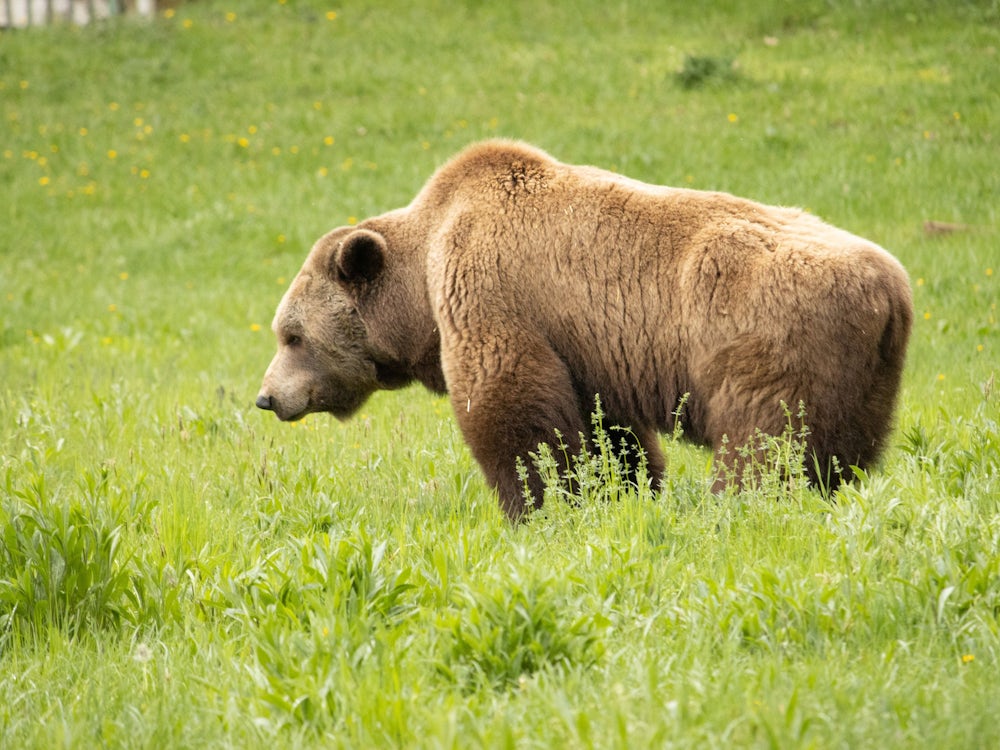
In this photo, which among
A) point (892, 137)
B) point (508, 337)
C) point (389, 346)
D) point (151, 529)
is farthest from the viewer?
point (892, 137)

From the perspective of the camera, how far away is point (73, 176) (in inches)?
660

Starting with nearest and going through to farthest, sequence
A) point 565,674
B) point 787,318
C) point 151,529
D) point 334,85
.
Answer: point 565,674, point 787,318, point 151,529, point 334,85

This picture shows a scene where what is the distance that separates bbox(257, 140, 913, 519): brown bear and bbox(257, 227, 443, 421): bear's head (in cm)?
1

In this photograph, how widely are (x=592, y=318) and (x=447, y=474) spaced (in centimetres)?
130

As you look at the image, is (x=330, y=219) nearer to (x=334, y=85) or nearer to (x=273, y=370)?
(x=334, y=85)

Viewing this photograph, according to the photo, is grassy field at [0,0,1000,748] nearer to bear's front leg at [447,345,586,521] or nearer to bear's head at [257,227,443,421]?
bear's front leg at [447,345,586,521]

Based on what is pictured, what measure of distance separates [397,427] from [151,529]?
238 centimetres

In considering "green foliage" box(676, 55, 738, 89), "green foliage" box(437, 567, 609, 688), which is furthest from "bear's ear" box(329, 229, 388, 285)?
"green foliage" box(676, 55, 738, 89)

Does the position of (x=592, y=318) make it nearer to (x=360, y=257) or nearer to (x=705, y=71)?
(x=360, y=257)

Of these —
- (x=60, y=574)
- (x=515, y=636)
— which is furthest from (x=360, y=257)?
(x=515, y=636)

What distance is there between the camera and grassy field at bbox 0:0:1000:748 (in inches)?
134

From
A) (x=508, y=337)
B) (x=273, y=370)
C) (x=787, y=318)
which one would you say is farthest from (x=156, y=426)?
(x=787, y=318)

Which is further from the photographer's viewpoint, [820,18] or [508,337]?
[820,18]

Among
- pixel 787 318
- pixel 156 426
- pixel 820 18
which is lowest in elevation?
pixel 156 426
